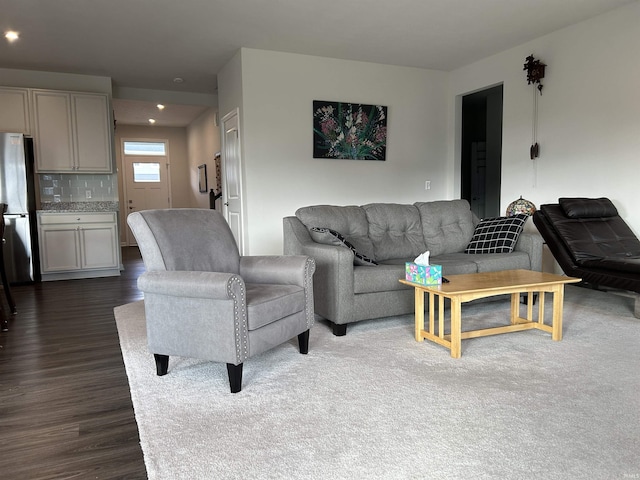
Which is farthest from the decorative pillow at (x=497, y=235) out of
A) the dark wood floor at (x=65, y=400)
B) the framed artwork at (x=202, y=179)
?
the framed artwork at (x=202, y=179)

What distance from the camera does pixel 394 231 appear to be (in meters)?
3.96

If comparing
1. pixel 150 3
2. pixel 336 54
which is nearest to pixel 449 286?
pixel 150 3

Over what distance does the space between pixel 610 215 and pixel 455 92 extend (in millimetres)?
2915

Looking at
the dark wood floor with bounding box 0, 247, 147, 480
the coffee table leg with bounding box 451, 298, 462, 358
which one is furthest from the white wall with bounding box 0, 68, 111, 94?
the coffee table leg with bounding box 451, 298, 462, 358

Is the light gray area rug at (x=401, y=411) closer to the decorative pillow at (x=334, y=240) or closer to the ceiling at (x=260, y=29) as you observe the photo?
the decorative pillow at (x=334, y=240)

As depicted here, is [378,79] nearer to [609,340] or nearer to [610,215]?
[610,215]

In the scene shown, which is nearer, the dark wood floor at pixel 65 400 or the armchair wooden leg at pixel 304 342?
the dark wood floor at pixel 65 400

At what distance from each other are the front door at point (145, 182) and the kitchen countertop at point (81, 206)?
365cm

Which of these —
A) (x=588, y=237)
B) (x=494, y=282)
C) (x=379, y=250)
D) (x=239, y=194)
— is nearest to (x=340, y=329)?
(x=379, y=250)

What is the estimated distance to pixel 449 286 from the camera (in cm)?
277

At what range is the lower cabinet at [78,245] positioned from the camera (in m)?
5.62

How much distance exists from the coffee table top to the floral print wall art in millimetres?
3041

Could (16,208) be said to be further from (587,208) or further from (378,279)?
(587,208)

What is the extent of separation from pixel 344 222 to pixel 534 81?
302 cm
